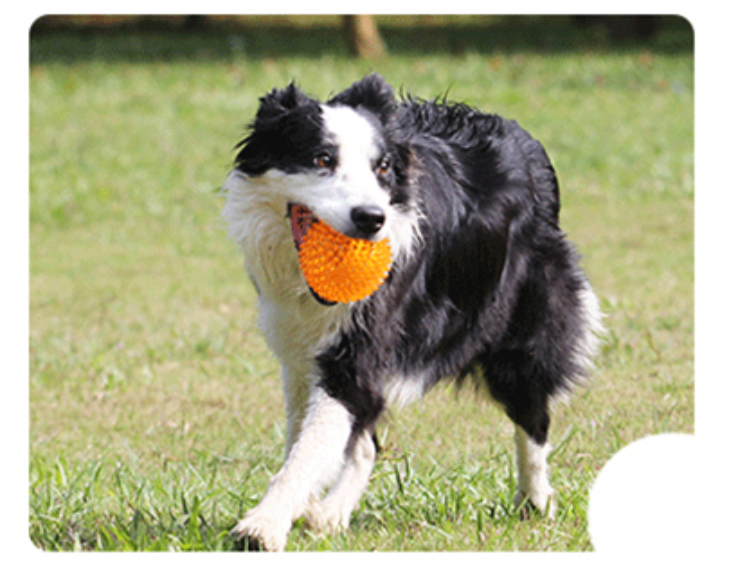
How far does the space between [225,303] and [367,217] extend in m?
5.27

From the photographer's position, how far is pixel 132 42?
1803 centimetres

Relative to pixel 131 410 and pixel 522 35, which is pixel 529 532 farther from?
pixel 522 35

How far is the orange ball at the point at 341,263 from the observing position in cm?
366

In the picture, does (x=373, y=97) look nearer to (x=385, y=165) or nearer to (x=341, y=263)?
(x=385, y=165)

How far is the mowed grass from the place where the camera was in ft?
14.2

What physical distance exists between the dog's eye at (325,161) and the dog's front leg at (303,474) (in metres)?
0.78

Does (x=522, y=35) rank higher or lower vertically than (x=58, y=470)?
higher

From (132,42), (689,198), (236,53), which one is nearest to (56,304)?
(689,198)

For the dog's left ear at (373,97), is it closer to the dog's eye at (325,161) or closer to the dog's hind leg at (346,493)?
the dog's eye at (325,161)

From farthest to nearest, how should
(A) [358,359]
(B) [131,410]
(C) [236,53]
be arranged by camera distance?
(C) [236,53], (B) [131,410], (A) [358,359]

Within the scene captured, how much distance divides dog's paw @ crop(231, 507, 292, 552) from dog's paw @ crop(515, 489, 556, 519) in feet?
3.70

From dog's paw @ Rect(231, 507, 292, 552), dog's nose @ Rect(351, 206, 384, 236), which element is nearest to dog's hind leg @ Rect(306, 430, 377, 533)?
dog's paw @ Rect(231, 507, 292, 552)

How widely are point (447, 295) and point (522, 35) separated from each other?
1403cm

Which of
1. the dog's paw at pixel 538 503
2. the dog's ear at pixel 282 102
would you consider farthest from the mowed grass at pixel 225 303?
the dog's ear at pixel 282 102
